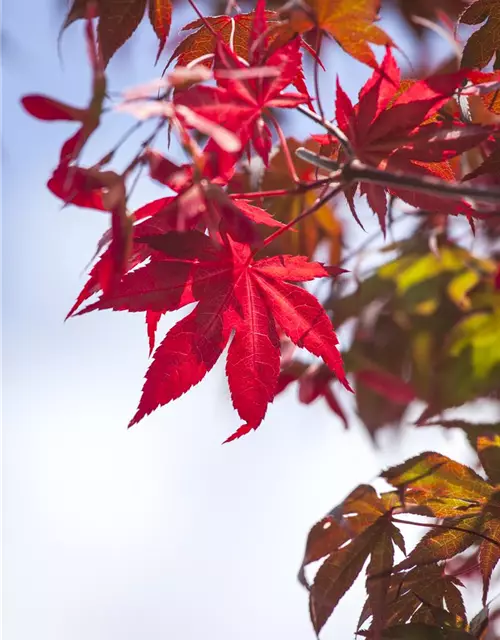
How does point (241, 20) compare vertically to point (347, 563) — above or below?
above

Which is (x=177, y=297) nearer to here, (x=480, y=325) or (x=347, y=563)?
(x=347, y=563)

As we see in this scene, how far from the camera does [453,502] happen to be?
2.69 ft

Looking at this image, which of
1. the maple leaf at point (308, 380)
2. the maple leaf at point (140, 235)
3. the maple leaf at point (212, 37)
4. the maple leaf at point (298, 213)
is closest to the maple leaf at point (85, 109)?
the maple leaf at point (140, 235)

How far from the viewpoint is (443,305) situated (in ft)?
5.62

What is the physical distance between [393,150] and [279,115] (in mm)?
1328

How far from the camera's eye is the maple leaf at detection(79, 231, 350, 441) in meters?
0.72

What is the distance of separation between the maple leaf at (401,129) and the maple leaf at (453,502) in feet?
0.92

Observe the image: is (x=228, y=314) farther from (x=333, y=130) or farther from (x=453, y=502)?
(x=453, y=502)

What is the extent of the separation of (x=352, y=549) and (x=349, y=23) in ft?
1.76

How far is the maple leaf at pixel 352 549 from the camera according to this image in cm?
74

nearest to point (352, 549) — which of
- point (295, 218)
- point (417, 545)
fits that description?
point (417, 545)

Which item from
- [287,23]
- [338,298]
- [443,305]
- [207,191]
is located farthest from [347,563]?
[443,305]

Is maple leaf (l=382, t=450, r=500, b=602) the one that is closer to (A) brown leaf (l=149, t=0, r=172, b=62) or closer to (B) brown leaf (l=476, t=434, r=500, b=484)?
(B) brown leaf (l=476, t=434, r=500, b=484)

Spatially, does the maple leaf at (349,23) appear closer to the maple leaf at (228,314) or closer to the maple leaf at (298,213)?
the maple leaf at (228,314)
